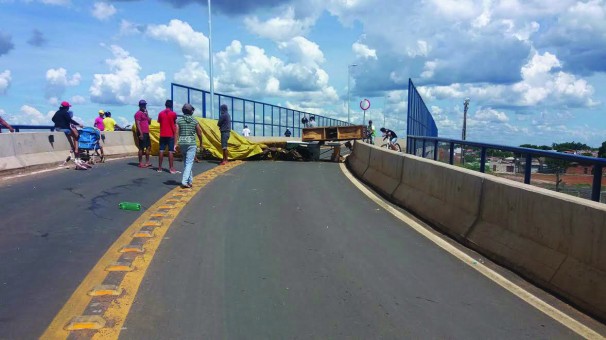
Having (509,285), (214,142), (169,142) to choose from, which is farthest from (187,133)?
(509,285)

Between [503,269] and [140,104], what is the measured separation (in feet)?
38.3

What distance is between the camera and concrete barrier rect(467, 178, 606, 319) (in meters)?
4.48

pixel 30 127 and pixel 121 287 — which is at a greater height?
pixel 30 127

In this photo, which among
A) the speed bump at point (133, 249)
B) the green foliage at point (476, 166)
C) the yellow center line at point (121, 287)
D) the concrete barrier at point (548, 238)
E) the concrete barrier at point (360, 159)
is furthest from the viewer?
the concrete barrier at point (360, 159)

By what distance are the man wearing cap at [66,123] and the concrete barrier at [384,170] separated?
26.5 feet

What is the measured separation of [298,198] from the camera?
10539 mm

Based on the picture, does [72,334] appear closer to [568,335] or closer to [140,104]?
[568,335]

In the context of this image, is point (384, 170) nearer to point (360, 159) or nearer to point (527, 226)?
point (360, 159)

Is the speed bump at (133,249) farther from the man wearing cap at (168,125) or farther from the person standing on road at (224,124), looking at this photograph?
the person standing on road at (224,124)

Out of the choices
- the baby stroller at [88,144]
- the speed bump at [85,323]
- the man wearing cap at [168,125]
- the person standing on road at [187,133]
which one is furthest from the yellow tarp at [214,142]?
the speed bump at [85,323]

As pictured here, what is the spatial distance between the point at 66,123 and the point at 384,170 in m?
8.79

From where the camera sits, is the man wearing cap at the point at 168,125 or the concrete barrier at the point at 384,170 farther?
the man wearing cap at the point at 168,125

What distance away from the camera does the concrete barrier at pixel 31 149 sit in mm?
12633

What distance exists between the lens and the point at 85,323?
156 inches
